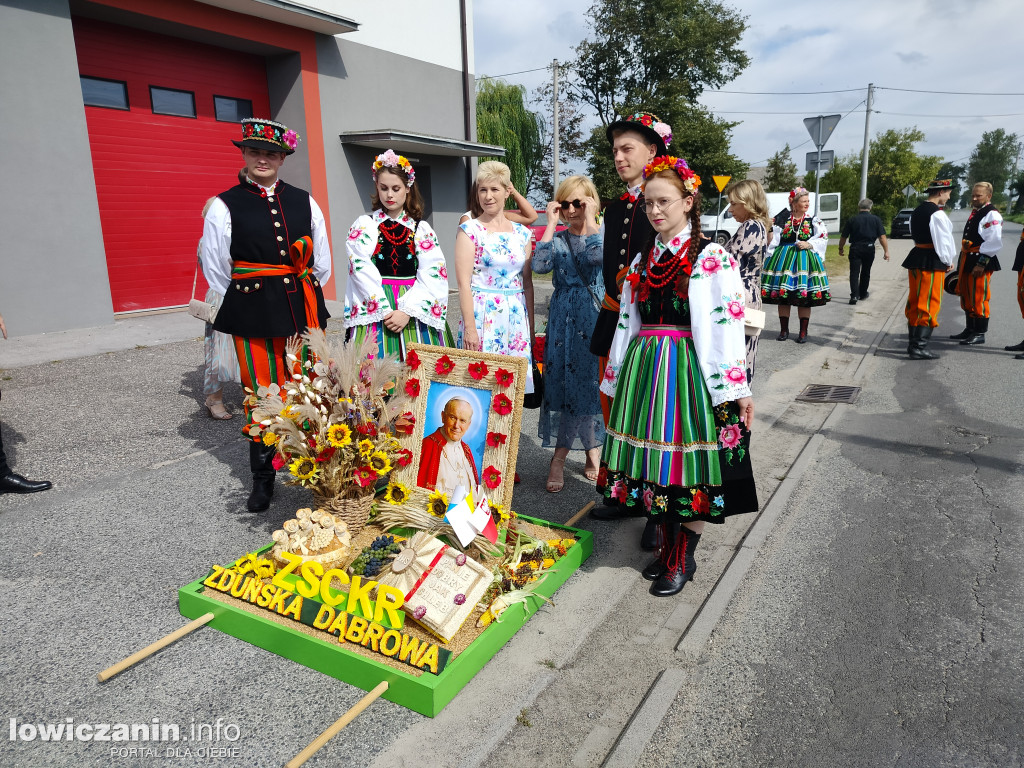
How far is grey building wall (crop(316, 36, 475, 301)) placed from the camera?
1233 cm

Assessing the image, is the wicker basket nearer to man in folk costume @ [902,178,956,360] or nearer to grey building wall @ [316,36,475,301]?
man in folk costume @ [902,178,956,360]

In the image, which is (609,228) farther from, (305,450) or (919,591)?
(919,591)

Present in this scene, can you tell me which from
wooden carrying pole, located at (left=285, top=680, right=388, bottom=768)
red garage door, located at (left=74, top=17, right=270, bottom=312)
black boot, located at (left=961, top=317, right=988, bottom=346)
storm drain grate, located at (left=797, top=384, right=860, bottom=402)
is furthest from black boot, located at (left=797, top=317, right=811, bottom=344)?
red garage door, located at (left=74, top=17, right=270, bottom=312)

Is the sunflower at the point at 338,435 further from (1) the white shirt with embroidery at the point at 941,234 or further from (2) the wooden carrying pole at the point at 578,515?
(1) the white shirt with embroidery at the point at 941,234

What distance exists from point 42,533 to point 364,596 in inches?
93.0

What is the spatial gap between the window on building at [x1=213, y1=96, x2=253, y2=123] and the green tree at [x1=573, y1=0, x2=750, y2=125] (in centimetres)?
2534

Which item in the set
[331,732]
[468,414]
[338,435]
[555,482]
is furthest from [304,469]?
[555,482]

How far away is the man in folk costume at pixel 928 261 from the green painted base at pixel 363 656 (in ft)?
24.6

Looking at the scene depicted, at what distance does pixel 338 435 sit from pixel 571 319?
5.69 ft

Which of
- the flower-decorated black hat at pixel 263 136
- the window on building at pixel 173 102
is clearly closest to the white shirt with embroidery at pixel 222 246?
the flower-decorated black hat at pixel 263 136

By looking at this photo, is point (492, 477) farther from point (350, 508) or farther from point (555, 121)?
point (555, 121)

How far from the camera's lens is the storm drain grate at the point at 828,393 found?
698 centimetres

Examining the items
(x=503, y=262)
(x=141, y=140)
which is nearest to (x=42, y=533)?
(x=503, y=262)

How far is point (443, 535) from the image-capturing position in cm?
334
